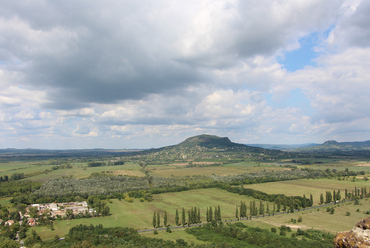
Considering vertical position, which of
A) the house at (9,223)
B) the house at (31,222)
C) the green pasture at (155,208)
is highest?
the house at (9,223)

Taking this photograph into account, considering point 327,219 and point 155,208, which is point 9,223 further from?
point 327,219

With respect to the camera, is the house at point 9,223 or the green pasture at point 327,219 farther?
the house at point 9,223

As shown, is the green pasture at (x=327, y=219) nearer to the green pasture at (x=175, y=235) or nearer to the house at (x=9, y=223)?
the green pasture at (x=175, y=235)

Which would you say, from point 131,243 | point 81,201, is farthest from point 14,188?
point 131,243

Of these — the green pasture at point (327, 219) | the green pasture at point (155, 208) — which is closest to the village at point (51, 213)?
the green pasture at point (155, 208)

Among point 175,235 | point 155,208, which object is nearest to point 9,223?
point 155,208

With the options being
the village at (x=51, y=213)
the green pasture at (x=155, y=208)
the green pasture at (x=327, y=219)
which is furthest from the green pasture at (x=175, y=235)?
the village at (x=51, y=213)

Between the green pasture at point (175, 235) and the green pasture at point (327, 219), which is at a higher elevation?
the green pasture at point (327, 219)

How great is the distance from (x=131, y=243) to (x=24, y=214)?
63493 mm

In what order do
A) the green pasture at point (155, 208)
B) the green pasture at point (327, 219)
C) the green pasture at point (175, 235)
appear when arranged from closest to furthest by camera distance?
the green pasture at point (175, 235), the green pasture at point (327, 219), the green pasture at point (155, 208)

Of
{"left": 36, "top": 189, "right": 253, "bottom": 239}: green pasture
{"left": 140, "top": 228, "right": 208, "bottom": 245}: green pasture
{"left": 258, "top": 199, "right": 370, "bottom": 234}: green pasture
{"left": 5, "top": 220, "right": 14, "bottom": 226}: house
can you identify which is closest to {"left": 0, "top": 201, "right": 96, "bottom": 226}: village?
{"left": 5, "top": 220, "right": 14, "bottom": 226}: house

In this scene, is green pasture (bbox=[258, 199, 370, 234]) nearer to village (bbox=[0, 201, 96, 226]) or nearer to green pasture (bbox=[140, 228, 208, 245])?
green pasture (bbox=[140, 228, 208, 245])

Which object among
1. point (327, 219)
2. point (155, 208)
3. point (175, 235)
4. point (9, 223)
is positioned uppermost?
point (327, 219)

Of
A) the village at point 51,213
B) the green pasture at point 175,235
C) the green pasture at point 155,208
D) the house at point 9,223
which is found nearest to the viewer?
the green pasture at point 175,235
